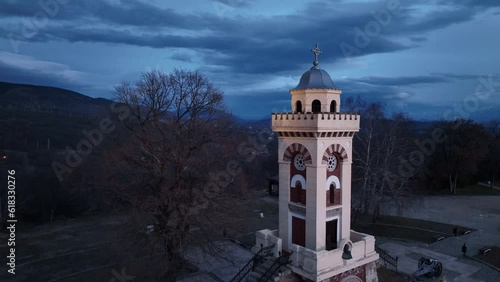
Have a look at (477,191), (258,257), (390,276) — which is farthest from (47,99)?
(477,191)

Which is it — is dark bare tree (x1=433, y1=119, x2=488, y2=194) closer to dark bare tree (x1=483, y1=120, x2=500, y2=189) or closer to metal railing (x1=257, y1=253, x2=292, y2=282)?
dark bare tree (x1=483, y1=120, x2=500, y2=189)

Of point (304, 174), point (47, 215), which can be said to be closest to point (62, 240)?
point (47, 215)

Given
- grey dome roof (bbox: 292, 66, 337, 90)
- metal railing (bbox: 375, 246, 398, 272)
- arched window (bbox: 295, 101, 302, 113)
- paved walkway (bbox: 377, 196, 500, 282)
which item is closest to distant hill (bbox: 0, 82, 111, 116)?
paved walkway (bbox: 377, 196, 500, 282)

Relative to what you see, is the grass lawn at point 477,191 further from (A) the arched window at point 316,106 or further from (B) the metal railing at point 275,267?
(B) the metal railing at point 275,267

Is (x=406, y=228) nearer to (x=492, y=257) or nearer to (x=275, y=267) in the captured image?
(x=492, y=257)

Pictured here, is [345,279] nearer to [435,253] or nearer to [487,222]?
[435,253]

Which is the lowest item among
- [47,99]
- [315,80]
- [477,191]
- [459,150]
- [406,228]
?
[477,191]
